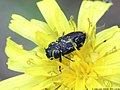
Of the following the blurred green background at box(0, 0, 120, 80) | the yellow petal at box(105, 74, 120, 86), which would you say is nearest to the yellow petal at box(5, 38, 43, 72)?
the yellow petal at box(105, 74, 120, 86)

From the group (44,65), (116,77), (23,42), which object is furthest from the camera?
(23,42)

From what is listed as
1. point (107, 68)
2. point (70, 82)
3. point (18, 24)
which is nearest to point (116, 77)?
point (107, 68)

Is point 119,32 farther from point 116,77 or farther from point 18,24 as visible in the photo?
point 18,24

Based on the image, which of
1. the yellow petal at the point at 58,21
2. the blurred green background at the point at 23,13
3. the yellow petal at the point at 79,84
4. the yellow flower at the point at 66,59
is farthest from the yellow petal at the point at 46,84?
the blurred green background at the point at 23,13

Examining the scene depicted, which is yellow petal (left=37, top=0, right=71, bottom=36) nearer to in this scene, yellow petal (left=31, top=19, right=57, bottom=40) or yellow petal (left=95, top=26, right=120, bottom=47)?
yellow petal (left=31, top=19, right=57, bottom=40)

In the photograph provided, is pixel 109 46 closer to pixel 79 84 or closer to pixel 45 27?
pixel 79 84
